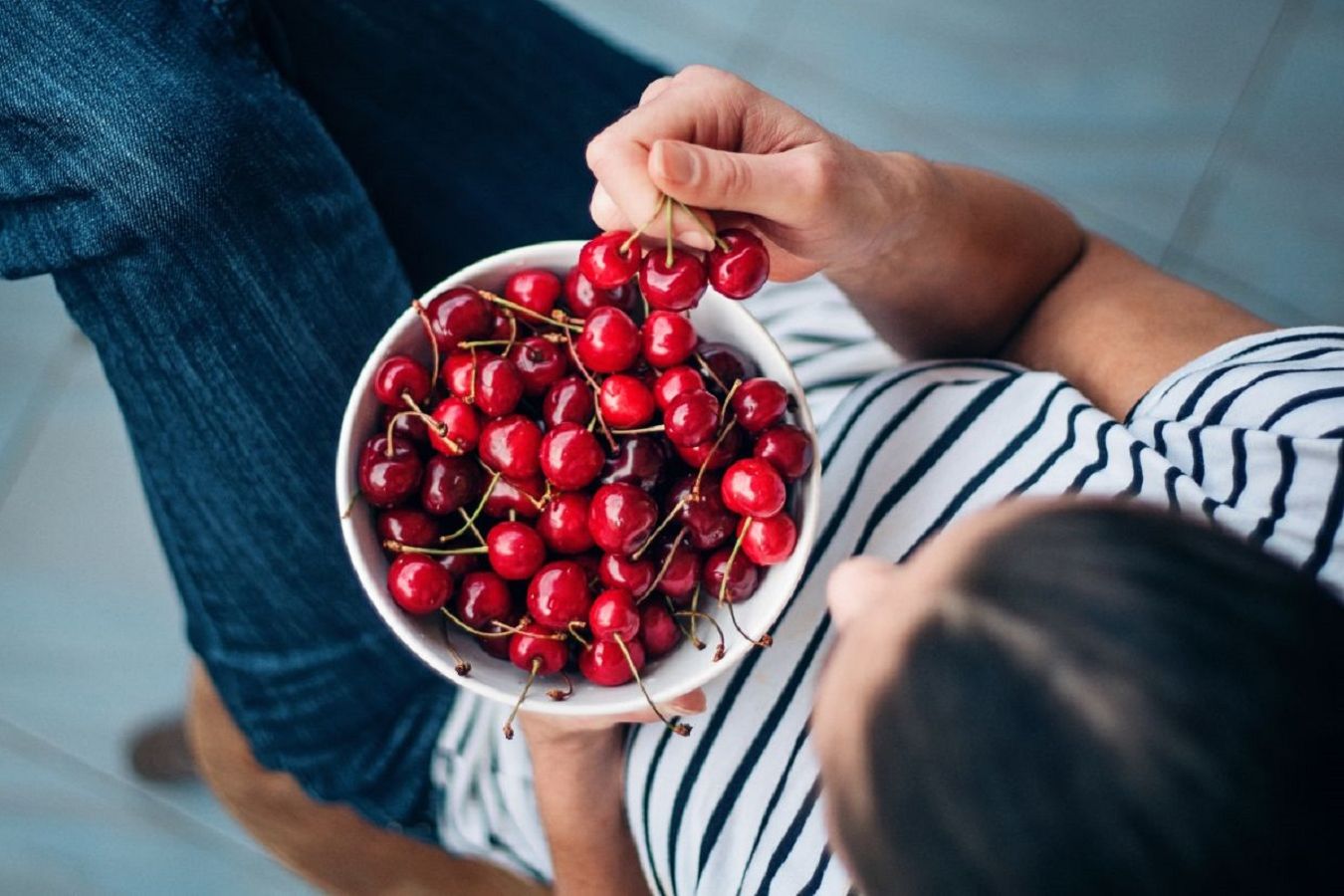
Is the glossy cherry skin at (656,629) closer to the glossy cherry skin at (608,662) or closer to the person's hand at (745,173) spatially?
the glossy cherry skin at (608,662)

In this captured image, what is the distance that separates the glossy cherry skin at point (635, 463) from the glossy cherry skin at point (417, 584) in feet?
0.31

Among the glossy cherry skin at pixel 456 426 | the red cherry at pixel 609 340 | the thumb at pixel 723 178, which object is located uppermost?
the thumb at pixel 723 178

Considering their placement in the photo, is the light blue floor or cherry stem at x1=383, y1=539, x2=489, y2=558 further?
the light blue floor

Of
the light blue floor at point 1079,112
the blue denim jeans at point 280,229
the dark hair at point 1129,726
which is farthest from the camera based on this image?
the light blue floor at point 1079,112

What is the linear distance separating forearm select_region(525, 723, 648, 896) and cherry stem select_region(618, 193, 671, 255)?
0.98ft

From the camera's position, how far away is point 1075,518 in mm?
330

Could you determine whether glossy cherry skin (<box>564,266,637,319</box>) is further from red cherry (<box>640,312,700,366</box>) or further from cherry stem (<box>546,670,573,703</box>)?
cherry stem (<box>546,670,573,703</box>)

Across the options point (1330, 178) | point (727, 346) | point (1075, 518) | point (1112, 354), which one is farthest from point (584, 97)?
point (1330, 178)

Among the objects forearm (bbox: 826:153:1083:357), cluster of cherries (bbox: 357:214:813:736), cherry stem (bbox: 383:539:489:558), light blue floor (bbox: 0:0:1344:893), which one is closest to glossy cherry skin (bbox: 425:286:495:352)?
cluster of cherries (bbox: 357:214:813:736)

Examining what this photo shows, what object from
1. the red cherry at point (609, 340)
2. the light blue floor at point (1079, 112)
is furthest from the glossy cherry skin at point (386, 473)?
the light blue floor at point (1079, 112)

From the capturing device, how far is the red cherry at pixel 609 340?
19.4 inches

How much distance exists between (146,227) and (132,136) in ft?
0.16

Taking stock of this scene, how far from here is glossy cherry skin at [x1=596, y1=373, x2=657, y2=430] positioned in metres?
0.49

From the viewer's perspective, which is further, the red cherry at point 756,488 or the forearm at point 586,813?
the forearm at point 586,813
